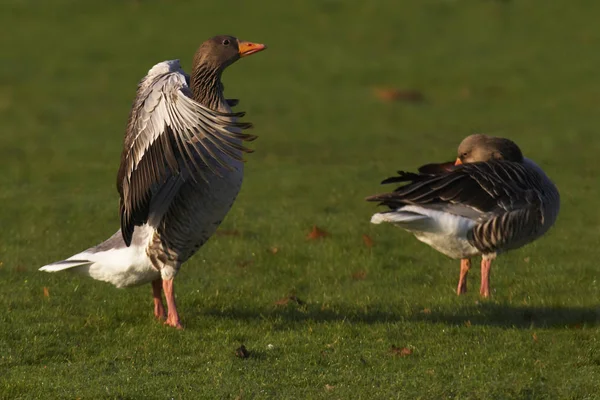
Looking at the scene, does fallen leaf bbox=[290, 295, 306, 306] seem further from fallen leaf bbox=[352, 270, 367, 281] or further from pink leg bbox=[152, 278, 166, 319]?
pink leg bbox=[152, 278, 166, 319]

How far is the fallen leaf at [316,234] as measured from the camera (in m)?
15.9

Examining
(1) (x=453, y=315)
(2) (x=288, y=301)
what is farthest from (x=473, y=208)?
(2) (x=288, y=301)

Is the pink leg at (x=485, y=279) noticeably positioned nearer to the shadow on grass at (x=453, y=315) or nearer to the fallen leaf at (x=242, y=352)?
the shadow on grass at (x=453, y=315)

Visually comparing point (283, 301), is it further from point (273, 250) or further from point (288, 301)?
point (273, 250)

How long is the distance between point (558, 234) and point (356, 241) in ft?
11.8

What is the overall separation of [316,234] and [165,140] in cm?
690

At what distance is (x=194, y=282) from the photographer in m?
13.4

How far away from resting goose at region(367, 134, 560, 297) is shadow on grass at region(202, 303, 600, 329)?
884mm

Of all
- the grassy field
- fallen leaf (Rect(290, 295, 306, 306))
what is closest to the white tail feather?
the grassy field

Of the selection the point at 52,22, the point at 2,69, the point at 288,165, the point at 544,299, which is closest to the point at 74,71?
the point at 2,69

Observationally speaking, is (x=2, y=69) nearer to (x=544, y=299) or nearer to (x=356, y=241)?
(x=356, y=241)

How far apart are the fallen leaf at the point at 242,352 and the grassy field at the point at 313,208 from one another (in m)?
0.07

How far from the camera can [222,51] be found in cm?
1072

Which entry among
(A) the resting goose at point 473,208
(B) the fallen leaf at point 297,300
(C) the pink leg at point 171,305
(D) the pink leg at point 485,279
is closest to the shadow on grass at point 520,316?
(D) the pink leg at point 485,279
